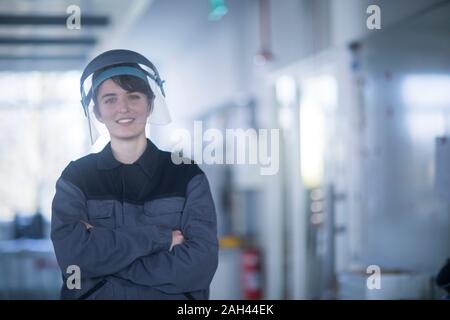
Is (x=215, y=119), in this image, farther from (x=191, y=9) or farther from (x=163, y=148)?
Result: (x=163, y=148)

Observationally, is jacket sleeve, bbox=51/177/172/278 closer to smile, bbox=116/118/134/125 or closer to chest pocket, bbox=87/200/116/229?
chest pocket, bbox=87/200/116/229

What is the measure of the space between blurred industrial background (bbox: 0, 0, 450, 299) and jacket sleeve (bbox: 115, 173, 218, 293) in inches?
10.9

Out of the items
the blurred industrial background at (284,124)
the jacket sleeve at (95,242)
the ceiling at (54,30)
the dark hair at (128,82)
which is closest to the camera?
the jacket sleeve at (95,242)

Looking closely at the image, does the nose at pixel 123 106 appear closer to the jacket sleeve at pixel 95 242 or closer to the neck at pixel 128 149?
the neck at pixel 128 149

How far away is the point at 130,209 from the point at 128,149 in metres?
0.19

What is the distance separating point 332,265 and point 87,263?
6.87 ft

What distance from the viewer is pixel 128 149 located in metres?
2.25

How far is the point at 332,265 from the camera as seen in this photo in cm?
393

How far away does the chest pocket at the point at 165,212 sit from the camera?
7.18 ft

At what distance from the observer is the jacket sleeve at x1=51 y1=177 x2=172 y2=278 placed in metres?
2.10

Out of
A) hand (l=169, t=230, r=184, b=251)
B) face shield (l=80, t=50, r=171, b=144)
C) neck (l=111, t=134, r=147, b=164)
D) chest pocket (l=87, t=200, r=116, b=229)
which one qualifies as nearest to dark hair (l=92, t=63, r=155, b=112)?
face shield (l=80, t=50, r=171, b=144)

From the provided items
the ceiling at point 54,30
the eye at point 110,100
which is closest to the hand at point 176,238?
the eye at point 110,100

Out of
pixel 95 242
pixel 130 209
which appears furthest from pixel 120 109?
pixel 95 242

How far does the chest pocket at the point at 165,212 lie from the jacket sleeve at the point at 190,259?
0.9 inches
